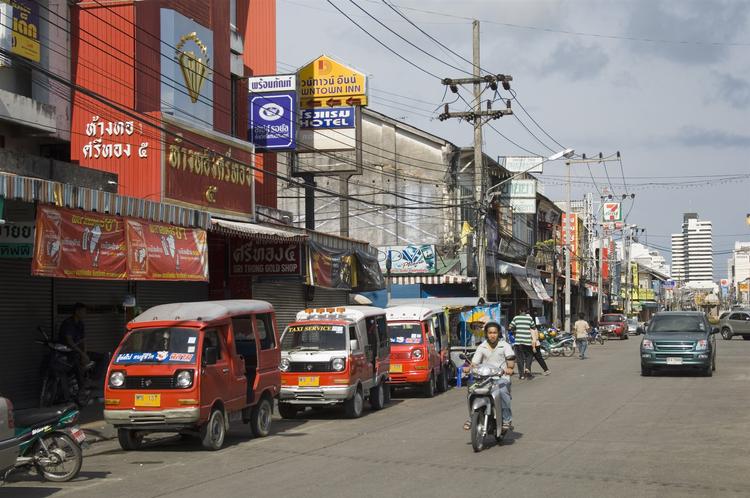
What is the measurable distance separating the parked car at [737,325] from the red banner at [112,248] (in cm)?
4661

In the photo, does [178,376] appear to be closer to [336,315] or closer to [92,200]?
[92,200]

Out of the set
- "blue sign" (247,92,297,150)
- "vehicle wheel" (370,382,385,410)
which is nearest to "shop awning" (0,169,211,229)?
"vehicle wheel" (370,382,385,410)

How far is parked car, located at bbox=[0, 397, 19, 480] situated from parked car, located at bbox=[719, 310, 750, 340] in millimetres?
54633

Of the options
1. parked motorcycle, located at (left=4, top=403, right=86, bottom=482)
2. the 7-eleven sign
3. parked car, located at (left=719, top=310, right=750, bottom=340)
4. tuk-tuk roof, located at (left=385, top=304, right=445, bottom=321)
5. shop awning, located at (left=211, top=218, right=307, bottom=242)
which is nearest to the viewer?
parked motorcycle, located at (left=4, top=403, right=86, bottom=482)

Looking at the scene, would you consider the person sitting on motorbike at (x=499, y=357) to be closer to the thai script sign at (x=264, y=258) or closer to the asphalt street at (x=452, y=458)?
the asphalt street at (x=452, y=458)

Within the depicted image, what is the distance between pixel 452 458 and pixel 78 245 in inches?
278

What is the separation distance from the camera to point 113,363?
1305cm

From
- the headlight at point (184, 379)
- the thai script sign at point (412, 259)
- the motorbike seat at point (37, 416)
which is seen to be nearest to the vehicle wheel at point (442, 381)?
the headlight at point (184, 379)

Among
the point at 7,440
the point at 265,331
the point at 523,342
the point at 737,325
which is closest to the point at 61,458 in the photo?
the point at 7,440

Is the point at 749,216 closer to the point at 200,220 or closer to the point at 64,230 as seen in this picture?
the point at 200,220

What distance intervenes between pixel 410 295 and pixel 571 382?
2057cm

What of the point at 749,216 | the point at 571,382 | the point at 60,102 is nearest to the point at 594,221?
the point at 749,216

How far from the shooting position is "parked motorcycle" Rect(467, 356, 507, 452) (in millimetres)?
12523

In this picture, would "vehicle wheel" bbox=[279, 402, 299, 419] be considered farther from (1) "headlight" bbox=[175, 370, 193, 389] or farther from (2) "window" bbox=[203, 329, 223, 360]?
(1) "headlight" bbox=[175, 370, 193, 389]
